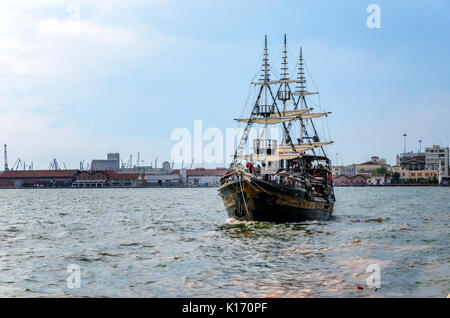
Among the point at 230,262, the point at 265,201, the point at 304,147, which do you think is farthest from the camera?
the point at 304,147

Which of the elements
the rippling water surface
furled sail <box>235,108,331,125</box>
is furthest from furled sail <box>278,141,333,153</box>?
the rippling water surface

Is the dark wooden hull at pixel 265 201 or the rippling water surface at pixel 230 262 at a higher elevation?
the dark wooden hull at pixel 265 201

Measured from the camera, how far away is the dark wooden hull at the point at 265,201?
36.9 m

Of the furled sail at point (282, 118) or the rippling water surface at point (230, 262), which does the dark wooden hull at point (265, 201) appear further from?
the furled sail at point (282, 118)

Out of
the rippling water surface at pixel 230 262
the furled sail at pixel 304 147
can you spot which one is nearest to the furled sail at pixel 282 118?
the furled sail at pixel 304 147

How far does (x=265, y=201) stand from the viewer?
3709cm

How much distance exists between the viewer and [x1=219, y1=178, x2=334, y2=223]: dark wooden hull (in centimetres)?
3694

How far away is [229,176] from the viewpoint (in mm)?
41750

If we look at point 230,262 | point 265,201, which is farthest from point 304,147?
point 230,262

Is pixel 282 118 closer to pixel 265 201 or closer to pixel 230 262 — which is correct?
pixel 265 201

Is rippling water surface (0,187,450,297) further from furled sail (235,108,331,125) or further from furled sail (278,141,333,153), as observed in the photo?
furled sail (278,141,333,153)
